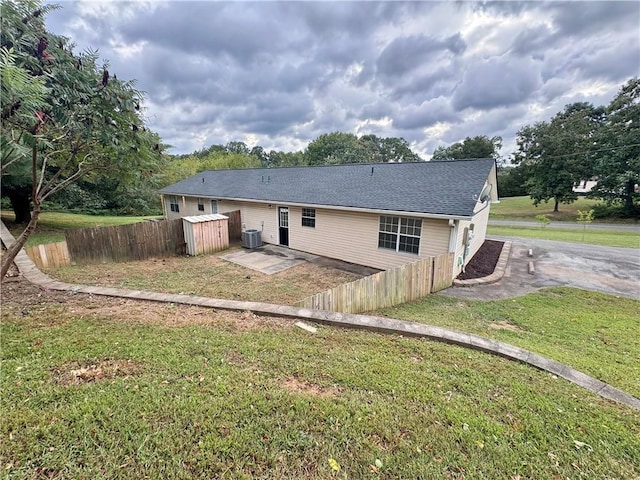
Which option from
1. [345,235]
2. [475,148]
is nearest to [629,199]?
[475,148]

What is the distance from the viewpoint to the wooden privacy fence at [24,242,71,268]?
7728 mm

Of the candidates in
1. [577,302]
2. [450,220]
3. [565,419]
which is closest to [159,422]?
[565,419]

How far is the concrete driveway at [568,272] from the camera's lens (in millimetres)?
7879

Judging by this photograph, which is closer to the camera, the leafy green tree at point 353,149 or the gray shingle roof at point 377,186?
the gray shingle roof at point 377,186

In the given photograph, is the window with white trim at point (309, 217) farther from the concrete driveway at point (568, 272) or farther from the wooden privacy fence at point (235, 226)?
the concrete driveway at point (568, 272)

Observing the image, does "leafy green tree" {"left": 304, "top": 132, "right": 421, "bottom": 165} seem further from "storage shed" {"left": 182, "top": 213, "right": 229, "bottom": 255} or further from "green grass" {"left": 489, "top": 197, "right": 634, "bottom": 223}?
"storage shed" {"left": 182, "top": 213, "right": 229, "bottom": 255}

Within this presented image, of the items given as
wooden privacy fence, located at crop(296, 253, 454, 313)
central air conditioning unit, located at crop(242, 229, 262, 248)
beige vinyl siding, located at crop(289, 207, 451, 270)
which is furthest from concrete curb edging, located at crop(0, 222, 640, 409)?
central air conditioning unit, located at crop(242, 229, 262, 248)

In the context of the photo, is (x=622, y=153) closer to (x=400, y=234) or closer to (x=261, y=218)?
(x=400, y=234)

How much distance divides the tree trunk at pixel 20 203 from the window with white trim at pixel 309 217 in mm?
14544

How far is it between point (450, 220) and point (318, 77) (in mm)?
12573

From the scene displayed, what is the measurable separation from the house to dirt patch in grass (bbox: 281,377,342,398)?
6.32 meters

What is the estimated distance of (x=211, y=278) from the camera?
8.43 m

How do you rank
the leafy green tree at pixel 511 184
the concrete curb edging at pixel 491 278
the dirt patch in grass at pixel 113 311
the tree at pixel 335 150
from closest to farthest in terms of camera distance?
1. the dirt patch in grass at pixel 113 311
2. the concrete curb edging at pixel 491 278
3. the leafy green tree at pixel 511 184
4. the tree at pixel 335 150

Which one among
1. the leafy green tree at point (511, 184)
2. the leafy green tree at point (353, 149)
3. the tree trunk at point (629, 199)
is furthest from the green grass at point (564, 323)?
the leafy green tree at point (511, 184)
